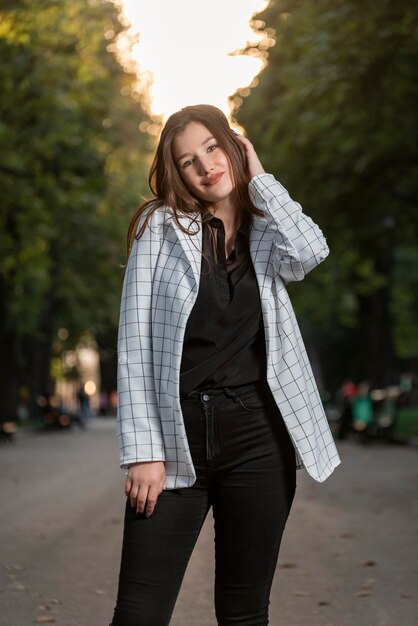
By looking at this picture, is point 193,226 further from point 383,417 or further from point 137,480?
point 383,417

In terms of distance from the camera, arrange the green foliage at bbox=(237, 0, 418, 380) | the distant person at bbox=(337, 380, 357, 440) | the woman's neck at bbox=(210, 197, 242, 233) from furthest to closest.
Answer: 1. the distant person at bbox=(337, 380, 357, 440)
2. the green foliage at bbox=(237, 0, 418, 380)
3. the woman's neck at bbox=(210, 197, 242, 233)

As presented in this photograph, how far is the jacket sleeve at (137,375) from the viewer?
337 centimetres

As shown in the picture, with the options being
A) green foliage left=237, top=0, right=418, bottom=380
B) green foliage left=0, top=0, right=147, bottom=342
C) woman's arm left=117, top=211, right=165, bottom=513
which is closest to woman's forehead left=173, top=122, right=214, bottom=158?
woman's arm left=117, top=211, right=165, bottom=513

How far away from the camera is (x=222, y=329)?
3426 millimetres

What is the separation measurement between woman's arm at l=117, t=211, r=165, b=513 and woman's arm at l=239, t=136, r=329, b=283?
31 cm

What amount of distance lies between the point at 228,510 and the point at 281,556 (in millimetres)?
5994

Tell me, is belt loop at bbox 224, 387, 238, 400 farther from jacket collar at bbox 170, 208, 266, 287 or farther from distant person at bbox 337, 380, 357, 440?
distant person at bbox 337, 380, 357, 440

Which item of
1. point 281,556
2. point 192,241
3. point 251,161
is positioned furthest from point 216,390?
point 281,556

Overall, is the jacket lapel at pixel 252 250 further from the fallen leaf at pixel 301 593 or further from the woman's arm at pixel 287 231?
the fallen leaf at pixel 301 593

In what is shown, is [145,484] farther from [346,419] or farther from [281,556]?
[346,419]

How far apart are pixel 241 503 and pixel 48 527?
Answer: 28.1 feet

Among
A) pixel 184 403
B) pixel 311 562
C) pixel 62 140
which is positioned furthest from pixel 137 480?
pixel 62 140

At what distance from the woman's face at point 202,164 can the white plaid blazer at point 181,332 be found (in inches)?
3.4

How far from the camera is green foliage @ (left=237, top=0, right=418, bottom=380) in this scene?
1652 centimetres
